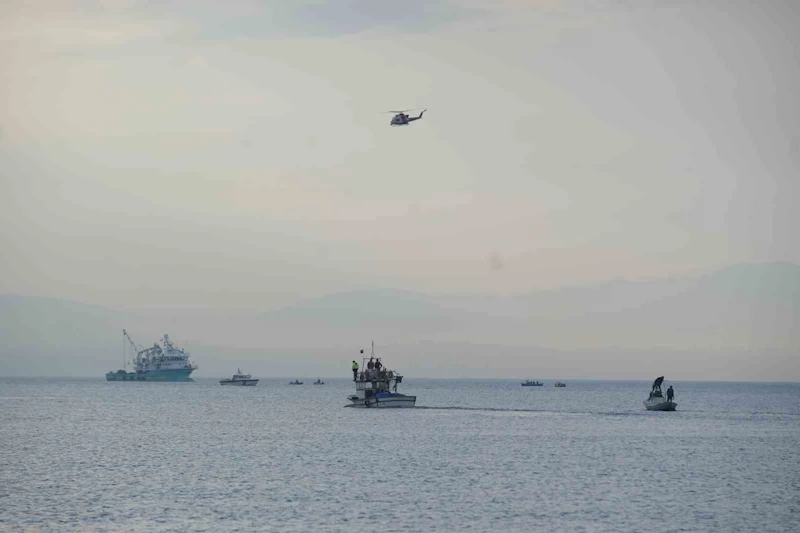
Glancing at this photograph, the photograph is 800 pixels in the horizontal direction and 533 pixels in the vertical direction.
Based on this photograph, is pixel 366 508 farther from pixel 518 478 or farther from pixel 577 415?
pixel 577 415

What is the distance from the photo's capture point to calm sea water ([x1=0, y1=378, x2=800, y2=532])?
52469 millimetres

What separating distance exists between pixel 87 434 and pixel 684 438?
185ft

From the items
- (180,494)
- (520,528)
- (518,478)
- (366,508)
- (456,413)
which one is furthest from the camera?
(456,413)


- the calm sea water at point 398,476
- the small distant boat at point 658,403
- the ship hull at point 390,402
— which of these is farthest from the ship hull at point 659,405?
the ship hull at point 390,402

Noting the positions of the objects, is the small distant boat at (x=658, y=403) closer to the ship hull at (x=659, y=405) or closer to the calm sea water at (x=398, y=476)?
the ship hull at (x=659, y=405)

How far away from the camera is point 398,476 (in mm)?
69812

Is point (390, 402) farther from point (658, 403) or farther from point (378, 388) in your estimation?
point (658, 403)

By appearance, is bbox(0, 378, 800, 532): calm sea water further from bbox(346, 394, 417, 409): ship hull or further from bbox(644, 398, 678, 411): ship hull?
bbox(644, 398, 678, 411): ship hull

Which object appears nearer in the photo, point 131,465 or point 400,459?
point 131,465

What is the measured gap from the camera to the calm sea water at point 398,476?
52469mm

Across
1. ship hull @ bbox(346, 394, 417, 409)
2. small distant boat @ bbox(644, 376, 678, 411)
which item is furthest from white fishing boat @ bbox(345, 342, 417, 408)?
small distant boat @ bbox(644, 376, 678, 411)

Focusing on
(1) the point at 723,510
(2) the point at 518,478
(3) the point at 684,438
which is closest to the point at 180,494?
(2) the point at 518,478

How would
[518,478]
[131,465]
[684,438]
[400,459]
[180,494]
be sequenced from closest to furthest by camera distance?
[180,494] → [518,478] → [131,465] → [400,459] → [684,438]

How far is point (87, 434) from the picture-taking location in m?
106
